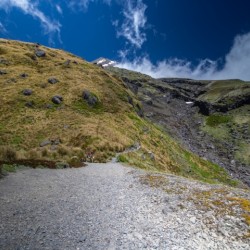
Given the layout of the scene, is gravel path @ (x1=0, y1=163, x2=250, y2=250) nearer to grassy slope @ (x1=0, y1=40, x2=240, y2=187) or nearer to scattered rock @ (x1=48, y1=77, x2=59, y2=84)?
grassy slope @ (x1=0, y1=40, x2=240, y2=187)

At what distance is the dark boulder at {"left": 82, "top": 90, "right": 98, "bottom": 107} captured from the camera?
74.0 m

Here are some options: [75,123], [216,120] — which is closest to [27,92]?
[75,123]

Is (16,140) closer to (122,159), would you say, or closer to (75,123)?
(75,123)

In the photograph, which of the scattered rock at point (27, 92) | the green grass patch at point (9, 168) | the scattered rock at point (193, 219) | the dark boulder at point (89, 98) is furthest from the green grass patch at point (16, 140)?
the scattered rock at point (193, 219)

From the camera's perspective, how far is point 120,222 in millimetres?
16797

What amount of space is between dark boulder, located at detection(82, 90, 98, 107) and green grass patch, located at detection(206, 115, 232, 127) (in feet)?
249

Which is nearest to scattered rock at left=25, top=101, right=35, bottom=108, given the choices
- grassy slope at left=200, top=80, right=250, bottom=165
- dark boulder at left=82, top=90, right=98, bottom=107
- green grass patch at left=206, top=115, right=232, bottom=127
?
dark boulder at left=82, top=90, right=98, bottom=107

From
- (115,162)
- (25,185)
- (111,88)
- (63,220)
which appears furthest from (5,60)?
(63,220)

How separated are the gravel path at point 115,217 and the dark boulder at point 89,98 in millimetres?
49437

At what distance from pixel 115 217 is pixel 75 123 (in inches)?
1668

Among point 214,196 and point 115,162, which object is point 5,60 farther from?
point 214,196

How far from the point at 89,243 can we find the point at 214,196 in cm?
965

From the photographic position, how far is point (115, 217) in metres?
17.5

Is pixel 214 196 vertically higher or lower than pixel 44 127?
lower
